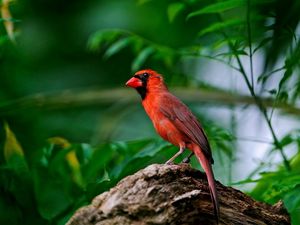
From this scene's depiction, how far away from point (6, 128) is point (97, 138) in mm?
825

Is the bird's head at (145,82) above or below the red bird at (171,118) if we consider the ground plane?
above

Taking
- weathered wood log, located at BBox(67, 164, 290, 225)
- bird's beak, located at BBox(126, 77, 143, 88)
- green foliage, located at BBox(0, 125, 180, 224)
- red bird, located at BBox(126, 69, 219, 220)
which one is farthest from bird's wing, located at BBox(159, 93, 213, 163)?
weathered wood log, located at BBox(67, 164, 290, 225)

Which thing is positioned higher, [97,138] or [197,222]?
[197,222]

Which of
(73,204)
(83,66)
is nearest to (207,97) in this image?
(73,204)

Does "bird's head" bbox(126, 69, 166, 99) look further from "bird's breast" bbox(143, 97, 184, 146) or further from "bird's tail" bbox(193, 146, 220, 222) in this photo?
"bird's tail" bbox(193, 146, 220, 222)

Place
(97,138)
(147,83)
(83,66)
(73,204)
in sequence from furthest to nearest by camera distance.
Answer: (83,66) → (97,138) → (147,83) → (73,204)

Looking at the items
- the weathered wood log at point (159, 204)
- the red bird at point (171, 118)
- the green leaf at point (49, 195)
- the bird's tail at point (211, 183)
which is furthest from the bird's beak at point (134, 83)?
the weathered wood log at point (159, 204)

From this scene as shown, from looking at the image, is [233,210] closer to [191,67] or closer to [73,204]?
[73,204]

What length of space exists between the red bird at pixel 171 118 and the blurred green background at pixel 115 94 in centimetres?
14

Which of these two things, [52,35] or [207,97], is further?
[52,35]

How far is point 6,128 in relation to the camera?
470cm

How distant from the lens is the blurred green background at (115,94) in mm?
3229

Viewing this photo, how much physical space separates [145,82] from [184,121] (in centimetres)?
76

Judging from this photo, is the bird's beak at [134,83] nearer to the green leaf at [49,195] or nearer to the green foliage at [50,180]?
the green foliage at [50,180]
